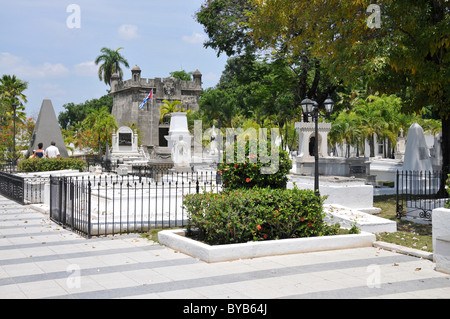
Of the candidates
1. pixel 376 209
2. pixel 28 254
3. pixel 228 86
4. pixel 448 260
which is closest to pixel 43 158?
pixel 28 254

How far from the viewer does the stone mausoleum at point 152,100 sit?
54.8 metres

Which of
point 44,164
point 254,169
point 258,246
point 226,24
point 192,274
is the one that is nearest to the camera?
point 192,274

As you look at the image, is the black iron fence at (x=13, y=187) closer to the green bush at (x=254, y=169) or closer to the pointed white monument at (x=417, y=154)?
the green bush at (x=254, y=169)

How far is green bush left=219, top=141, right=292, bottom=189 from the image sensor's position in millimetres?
9461

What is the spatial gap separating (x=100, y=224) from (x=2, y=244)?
1.98m

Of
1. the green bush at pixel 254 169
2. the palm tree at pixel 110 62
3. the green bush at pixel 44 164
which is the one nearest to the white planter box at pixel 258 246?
the green bush at pixel 254 169

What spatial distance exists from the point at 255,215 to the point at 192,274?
6.34 ft

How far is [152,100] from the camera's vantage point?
5450cm

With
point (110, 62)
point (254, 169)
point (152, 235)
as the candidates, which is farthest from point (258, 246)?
point (110, 62)

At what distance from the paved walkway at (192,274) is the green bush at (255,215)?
25.2 inches

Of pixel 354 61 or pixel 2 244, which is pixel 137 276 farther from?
pixel 354 61

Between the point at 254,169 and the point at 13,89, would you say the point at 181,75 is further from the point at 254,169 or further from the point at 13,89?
the point at 254,169

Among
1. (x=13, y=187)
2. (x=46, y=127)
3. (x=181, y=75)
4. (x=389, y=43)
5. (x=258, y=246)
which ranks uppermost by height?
(x=181, y=75)

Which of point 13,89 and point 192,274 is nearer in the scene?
point 192,274
